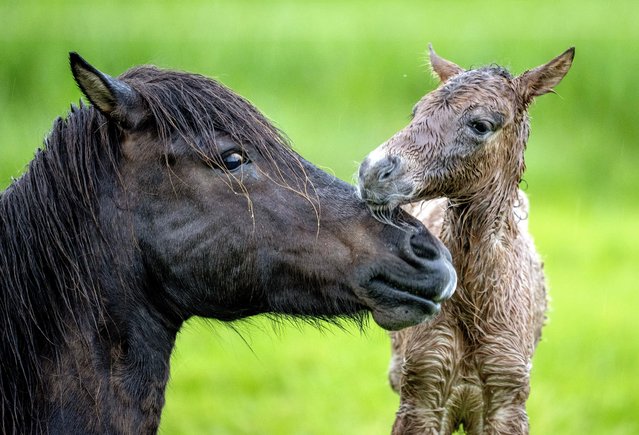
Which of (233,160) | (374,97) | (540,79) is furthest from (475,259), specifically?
(374,97)

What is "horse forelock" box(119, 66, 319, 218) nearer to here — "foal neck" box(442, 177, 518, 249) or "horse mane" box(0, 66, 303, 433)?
"horse mane" box(0, 66, 303, 433)

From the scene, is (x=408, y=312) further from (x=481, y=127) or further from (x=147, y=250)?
(x=481, y=127)

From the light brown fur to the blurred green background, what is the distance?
4.69 meters

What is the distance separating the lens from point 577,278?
43.6ft

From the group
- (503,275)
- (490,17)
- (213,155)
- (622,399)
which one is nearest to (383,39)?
(490,17)

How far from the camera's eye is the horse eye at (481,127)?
16.4 ft

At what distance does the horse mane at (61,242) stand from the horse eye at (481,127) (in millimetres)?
1369

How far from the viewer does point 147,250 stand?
4160 mm

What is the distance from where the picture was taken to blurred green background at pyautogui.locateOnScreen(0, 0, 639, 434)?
36.7ft

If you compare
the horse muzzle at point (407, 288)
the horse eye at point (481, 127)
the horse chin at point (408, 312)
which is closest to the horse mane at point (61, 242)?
the horse muzzle at point (407, 288)

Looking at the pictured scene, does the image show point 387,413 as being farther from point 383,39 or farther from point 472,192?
point 383,39

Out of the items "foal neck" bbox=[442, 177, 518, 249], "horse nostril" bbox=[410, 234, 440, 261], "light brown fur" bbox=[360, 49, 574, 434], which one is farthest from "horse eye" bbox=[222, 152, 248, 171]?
"foal neck" bbox=[442, 177, 518, 249]

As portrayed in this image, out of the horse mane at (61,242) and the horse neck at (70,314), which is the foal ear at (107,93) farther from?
the horse neck at (70,314)

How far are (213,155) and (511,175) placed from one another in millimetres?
1880
